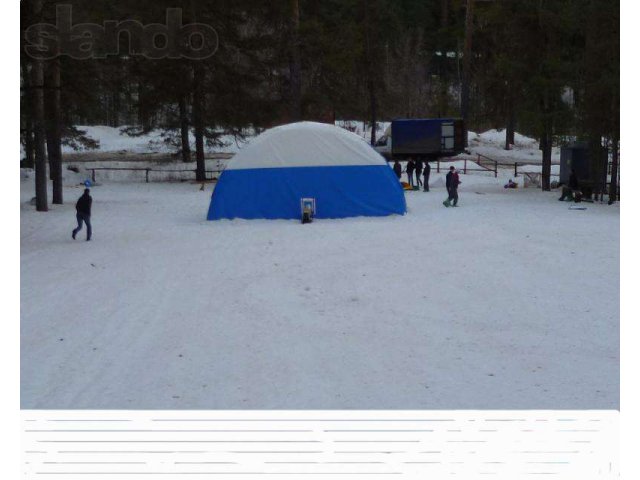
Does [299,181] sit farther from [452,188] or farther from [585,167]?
[585,167]

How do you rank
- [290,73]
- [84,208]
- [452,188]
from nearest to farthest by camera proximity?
1. [84,208]
2. [452,188]
3. [290,73]

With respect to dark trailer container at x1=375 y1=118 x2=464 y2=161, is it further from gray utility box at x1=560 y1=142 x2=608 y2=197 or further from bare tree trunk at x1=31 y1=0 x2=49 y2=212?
bare tree trunk at x1=31 y1=0 x2=49 y2=212

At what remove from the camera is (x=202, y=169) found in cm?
3966

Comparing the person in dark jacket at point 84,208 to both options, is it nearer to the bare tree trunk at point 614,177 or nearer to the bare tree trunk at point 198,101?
the bare tree trunk at point 614,177

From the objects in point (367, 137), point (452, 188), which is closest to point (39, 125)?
point (452, 188)

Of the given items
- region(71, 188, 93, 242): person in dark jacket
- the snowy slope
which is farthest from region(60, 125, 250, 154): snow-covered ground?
region(71, 188, 93, 242): person in dark jacket

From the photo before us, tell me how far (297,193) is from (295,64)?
60.6ft

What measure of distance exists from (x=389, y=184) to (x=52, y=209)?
36.7ft

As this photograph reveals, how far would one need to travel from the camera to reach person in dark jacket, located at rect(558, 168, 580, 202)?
29.2 meters

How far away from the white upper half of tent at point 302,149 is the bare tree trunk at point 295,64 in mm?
16563

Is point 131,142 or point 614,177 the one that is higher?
A: point 131,142

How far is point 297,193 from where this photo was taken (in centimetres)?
2347
